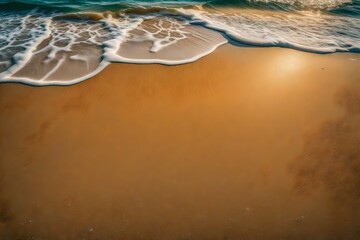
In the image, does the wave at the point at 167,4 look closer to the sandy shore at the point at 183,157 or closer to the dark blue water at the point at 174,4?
the dark blue water at the point at 174,4

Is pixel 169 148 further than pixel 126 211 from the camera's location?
Yes

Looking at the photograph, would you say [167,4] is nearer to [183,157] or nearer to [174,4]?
[174,4]

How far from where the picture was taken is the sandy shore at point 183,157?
6.74 ft

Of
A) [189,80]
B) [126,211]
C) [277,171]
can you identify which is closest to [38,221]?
[126,211]

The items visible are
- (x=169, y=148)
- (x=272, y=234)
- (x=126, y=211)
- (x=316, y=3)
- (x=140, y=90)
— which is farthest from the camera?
(x=316, y=3)

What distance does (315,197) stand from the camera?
88.1 inches

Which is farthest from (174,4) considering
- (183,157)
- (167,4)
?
(183,157)

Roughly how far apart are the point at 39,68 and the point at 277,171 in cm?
356

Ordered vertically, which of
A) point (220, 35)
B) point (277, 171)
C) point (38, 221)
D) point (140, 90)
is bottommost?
point (38, 221)

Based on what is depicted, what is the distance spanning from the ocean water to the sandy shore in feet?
2.09

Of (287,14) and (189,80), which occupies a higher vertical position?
(287,14)

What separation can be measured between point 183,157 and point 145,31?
12.4 feet

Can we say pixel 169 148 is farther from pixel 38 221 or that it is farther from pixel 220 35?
pixel 220 35

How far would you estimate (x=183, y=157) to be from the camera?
101 inches
